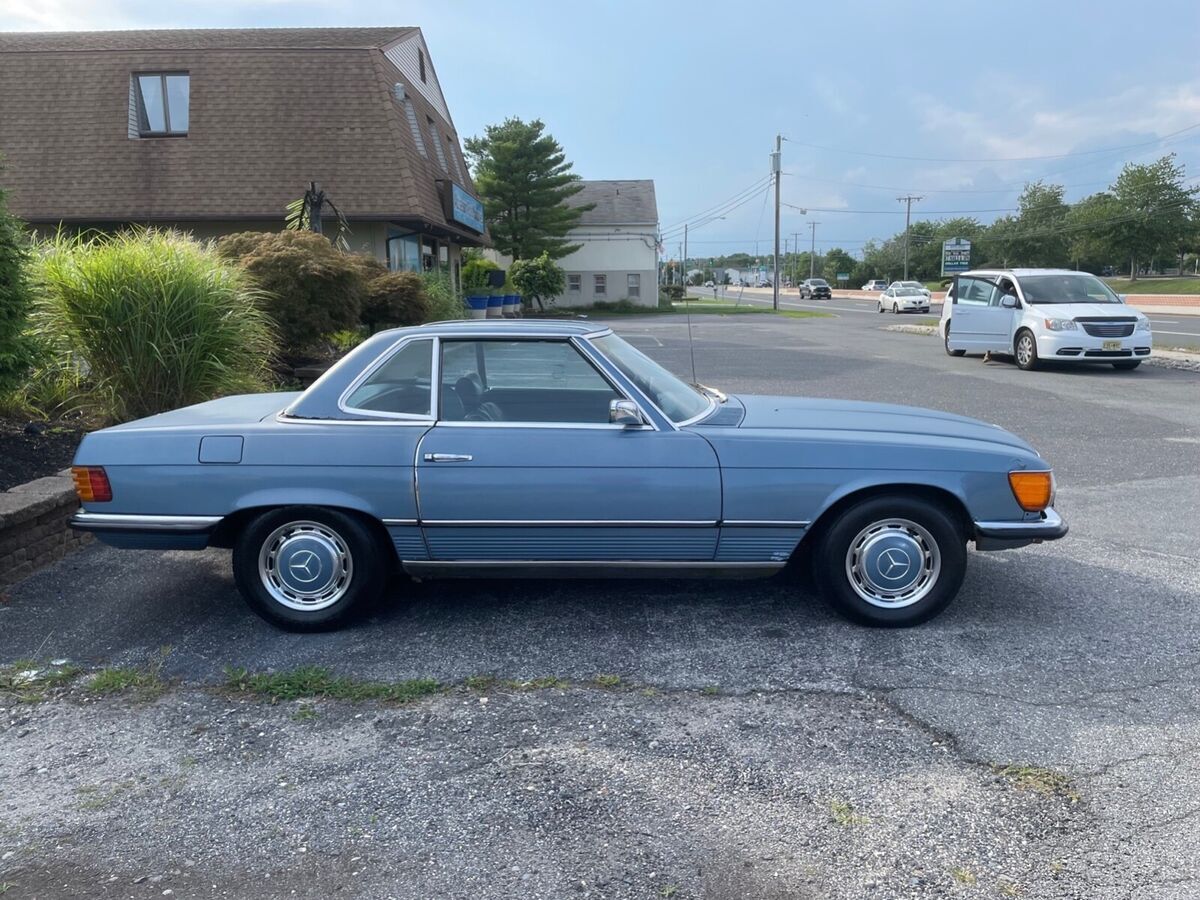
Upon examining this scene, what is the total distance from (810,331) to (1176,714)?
25.3m

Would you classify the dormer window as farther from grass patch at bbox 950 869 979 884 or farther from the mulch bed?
grass patch at bbox 950 869 979 884

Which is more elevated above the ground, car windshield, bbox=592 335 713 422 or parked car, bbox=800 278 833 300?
parked car, bbox=800 278 833 300

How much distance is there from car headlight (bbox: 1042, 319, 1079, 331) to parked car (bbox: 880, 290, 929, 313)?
33.4 metres

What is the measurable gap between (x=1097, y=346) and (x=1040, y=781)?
1325 cm

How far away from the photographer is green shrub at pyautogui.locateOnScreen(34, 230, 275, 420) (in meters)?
7.45

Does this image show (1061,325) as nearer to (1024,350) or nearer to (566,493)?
(1024,350)

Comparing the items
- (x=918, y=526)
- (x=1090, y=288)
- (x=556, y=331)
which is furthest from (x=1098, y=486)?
(x=1090, y=288)

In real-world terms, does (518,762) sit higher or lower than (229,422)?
lower

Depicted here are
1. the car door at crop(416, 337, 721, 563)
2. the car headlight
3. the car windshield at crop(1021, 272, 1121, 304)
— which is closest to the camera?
the car door at crop(416, 337, 721, 563)

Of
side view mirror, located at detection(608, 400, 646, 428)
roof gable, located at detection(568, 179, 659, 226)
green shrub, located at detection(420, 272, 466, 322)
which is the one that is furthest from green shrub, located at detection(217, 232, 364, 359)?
roof gable, located at detection(568, 179, 659, 226)

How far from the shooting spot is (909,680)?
388 centimetres

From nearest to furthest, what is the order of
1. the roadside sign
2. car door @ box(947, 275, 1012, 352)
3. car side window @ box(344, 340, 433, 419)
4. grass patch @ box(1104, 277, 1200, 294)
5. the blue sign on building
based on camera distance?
car side window @ box(344, 340, 433, 419) < car door @ box(947, 275, 1012, 352) < the blue sign on building < the roadside sign < grass patch @ box(1104, 277, 1200, 294)

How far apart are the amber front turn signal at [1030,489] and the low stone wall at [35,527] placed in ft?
16.4

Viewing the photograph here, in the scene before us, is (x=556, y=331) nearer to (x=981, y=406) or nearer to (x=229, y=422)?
(x=229, y=422)
